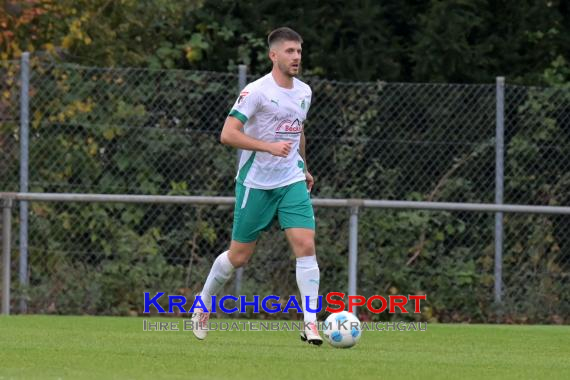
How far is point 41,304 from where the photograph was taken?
1236cm

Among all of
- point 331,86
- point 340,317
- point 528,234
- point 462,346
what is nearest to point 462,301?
point 528,234

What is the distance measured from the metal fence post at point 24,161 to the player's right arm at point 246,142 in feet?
12.8

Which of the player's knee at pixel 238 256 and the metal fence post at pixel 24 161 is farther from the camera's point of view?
the metal fence post at pixel 24 161

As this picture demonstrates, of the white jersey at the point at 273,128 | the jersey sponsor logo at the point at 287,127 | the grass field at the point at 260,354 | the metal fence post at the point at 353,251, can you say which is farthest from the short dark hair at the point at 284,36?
the metal fence post at the point at 353,251

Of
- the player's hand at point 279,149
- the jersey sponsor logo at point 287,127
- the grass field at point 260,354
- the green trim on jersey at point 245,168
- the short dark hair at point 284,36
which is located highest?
the short dark hair at point 284,36

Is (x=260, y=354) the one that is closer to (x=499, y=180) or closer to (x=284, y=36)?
(x=284, y=36)

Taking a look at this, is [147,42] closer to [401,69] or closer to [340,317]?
[401,69]

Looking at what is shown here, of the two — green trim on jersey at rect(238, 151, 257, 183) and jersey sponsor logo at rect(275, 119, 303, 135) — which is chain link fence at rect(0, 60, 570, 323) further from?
jersey sponsor logo at rect(275, 119, 303, 135)

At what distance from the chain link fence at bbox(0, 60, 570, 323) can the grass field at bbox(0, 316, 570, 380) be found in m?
1.79

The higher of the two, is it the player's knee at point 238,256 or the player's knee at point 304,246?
the player's knee at point 304,246

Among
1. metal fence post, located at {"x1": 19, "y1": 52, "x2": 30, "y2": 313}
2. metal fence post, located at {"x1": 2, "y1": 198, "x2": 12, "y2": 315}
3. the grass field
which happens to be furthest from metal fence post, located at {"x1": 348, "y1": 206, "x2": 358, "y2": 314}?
metal fence post, located at {"x1": 2, "y1": 198, "x2": 12, "y2": 315}

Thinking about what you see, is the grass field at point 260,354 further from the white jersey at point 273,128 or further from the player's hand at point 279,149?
the player's hand at point 279,149

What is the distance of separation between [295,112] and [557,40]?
5818mm

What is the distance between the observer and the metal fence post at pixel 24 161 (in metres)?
12.2
